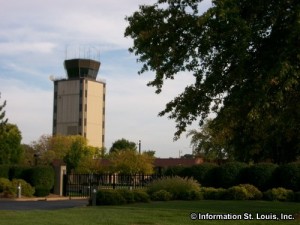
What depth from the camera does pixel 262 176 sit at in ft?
102

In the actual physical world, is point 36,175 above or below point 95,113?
below

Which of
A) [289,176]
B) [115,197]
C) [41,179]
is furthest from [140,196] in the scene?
[41,179]

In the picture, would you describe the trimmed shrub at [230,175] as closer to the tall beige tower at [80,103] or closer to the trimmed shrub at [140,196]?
the trimmed shrub at [140,196]

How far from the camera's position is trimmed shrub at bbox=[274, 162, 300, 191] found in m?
29.7

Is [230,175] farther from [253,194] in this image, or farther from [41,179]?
[41,179]

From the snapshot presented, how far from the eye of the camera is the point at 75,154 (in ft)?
288

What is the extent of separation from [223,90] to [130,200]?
948 centimetres

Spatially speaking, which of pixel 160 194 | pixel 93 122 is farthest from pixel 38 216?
pixel 93 122

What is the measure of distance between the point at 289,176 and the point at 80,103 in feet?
386

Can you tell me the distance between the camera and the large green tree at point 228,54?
545 inches

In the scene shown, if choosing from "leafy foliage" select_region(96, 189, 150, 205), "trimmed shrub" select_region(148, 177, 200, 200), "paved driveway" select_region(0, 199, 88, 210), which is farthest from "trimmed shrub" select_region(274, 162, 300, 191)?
"paved driveway" select_region(0, 199, 88, 210)

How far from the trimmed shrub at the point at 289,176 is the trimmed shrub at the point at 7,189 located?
50.4 feet

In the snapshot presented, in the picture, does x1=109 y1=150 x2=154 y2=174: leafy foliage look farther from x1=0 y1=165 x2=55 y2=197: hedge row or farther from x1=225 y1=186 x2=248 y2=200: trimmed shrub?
x1=225 y1=186 x2=248 y2=200: trimmed shrub

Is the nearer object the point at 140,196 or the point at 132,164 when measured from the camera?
the point at 140,196
